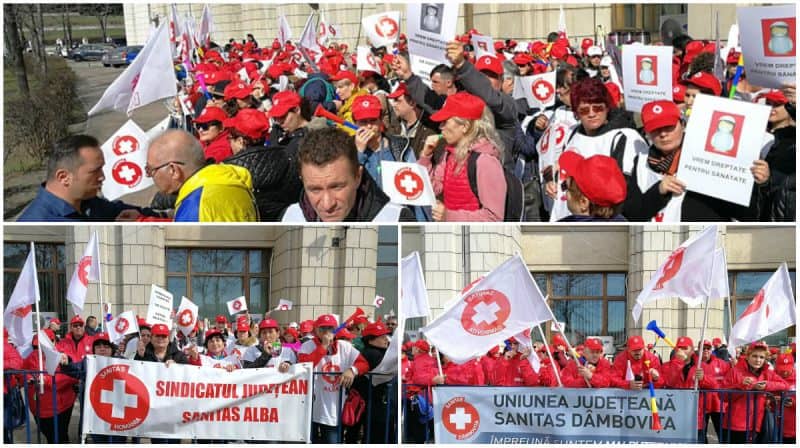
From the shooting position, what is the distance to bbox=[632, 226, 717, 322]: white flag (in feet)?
28.7

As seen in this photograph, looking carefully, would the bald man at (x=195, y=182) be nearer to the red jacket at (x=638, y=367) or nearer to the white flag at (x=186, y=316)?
the red jacket at (x=638, y=367)

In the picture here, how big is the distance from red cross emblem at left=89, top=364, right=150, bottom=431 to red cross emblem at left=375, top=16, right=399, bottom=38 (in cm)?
793

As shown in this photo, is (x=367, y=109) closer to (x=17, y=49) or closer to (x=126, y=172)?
(x=126, y=172)

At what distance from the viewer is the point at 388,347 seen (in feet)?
31.4

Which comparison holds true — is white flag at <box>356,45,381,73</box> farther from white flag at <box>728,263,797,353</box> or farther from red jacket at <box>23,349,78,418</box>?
A: white flag at <box>728,263,797,353</box>

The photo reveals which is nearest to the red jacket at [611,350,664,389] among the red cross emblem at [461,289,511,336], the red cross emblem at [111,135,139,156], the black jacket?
the red cross emblem at [461,289,511,336]

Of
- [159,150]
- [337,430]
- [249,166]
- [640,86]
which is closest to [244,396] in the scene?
[337,430]

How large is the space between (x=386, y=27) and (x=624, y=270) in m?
5.32

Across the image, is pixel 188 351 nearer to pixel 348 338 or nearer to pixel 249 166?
pixel 348 338

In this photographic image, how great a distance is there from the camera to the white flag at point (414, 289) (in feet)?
33.4

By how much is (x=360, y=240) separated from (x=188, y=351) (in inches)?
120

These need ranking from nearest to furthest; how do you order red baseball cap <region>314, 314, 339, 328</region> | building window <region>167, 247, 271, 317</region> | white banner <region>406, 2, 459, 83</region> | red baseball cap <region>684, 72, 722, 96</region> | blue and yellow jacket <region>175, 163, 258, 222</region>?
blue and yellow jacket <region>175, 163, 258, 222</region> → red baseball cap <region>684, 72, 722, 96</region> → red baseball cap <region>314, 314, 339, 328</region> → white banner <region>406, 2, 459, 83</region> → building window <region>167, 247, 271, 317</region>

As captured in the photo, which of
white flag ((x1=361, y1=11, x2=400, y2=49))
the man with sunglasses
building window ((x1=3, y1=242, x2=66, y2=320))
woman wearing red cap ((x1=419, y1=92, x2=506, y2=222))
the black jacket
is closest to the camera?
woman wearing red cap ((x1=419, y1=92, x2=506, y2=222))

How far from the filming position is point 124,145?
992 cm
